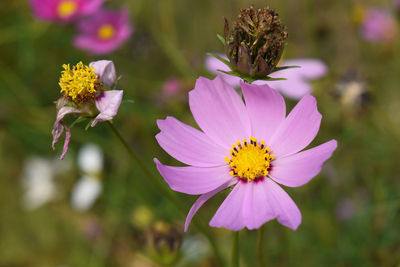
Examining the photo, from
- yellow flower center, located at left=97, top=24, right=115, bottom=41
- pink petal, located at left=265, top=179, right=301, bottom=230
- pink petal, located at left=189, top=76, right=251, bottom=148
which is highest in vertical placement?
pink petal, located at left=189, top=76, right=251, bottom=148

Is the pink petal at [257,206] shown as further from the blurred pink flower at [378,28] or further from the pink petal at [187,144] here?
the blurred pink flower at [378,28]

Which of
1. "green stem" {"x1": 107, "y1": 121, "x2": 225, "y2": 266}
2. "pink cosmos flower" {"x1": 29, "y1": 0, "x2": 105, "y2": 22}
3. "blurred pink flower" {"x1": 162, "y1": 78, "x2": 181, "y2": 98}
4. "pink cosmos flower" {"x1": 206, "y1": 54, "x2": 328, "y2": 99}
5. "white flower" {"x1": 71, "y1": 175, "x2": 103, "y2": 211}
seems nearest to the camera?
"green stem" {"x1": 107, "y1": 121, "x2": 225, "y2": 266}

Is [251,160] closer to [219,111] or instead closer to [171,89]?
[219,111]

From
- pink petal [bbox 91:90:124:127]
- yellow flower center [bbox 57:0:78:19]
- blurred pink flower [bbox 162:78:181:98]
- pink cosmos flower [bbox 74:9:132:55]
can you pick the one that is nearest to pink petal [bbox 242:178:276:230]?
pink petal [bbox 91:90:124:127]

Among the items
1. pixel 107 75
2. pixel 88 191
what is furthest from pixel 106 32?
pixel 107 75

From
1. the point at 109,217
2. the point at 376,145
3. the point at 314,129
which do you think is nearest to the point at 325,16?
the point at 376,145

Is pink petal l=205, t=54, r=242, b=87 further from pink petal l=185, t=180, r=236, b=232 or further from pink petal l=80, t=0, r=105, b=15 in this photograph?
pink petal l=80, t=0, r=105, b=15

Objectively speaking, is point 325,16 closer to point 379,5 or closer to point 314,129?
point 379,5
